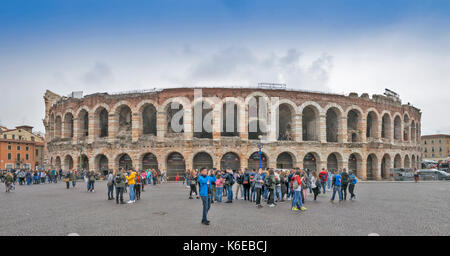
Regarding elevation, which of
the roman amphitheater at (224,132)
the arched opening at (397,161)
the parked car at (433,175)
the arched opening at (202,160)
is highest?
the roman amphitheater at (224,132)

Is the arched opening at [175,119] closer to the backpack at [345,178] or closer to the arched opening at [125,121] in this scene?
the arched opening at [125,121]

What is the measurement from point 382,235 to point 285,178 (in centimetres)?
652

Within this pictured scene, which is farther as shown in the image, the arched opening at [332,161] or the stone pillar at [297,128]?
the arched opening at [332,161]

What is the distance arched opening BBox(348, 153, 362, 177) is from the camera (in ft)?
104

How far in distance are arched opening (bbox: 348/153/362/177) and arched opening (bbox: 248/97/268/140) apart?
10321 mm

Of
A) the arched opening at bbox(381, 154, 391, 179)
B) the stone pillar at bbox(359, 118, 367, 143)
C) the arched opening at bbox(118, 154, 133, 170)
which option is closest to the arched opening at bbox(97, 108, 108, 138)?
the arched opening at bbox(118, 154, 133, 170)

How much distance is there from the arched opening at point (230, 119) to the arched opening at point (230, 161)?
8.13 feet

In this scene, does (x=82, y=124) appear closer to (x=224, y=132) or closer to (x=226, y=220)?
(x=224, y=132)

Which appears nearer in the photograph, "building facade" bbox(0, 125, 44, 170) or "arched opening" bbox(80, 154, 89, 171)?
"arched opening" bbox(80, 154, 89, 171)

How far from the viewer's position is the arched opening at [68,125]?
3384 cm

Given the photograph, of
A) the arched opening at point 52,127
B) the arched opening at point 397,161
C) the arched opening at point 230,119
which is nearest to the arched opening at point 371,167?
the arched opening at point 397,161

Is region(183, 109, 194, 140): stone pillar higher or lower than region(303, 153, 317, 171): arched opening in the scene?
higher

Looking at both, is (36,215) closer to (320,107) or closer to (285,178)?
(285,178)

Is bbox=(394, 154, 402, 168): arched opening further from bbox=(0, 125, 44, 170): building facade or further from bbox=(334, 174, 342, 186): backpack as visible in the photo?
bbox=(0, 125, 44, 170): building facade
